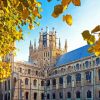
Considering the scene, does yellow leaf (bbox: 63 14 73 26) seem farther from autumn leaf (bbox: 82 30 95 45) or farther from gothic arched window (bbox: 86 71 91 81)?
gothic arched window (bbox: 86 71 91 81)

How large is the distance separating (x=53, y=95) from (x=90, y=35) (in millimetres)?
65208

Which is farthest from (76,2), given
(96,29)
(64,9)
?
(96,29)

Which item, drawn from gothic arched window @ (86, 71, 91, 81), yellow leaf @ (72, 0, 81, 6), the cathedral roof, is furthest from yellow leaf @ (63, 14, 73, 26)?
the cathedral roof

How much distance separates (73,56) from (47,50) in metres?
9.86

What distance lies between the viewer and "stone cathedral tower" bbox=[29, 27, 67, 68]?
2889 inches

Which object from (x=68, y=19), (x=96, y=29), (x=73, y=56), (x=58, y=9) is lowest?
(x=96, y=29)

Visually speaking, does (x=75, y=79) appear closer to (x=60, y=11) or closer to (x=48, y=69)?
(x=48, y=69)

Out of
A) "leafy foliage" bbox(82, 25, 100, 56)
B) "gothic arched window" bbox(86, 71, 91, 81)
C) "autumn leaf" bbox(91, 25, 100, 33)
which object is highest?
"gothic arched window" bbox(86, 71, 91, 81)

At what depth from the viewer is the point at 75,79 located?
6059cm

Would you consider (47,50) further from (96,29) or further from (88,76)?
(96,29)

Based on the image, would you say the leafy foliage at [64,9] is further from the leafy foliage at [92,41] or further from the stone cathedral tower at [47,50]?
the stone cathedral tower at [47,50]

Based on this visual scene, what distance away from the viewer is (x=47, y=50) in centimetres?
7456

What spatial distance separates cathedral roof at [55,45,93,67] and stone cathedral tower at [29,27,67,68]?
226cm

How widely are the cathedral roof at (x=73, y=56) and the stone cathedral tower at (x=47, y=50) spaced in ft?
7.43
